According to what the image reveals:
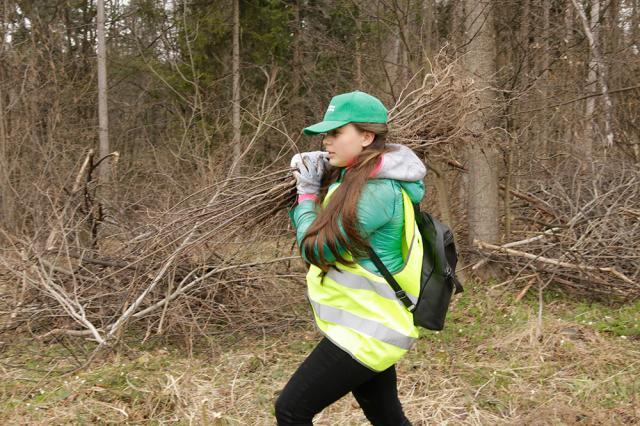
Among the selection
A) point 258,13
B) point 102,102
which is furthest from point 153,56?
point 102,102

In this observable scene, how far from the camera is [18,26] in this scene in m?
11.5

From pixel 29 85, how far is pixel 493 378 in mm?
9609

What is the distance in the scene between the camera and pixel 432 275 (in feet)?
7.72

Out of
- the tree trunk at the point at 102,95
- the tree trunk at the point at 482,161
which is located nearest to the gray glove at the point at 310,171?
the tree trunk at the point at 482,161

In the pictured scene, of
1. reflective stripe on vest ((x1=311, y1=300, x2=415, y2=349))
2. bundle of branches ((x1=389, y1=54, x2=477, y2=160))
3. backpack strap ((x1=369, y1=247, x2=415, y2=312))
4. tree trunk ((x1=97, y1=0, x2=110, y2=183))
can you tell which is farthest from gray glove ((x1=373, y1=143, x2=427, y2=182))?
tree trunk ((x1=97, y1=0, x2=110, y2=183))

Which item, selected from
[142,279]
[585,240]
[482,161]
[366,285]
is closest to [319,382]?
[366,285]

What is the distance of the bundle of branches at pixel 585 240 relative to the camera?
590 centimetres

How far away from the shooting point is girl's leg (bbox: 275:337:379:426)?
7.29ft

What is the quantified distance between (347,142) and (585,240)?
4.51 m

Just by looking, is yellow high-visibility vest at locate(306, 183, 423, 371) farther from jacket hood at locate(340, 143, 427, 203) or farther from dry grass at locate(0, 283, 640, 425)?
dry grass at locate(0, 283, 640, 425)

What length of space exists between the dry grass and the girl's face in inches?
80.9

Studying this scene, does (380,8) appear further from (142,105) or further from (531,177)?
(142,105)

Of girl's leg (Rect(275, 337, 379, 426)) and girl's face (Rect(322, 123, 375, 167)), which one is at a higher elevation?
girl's face (Rect(322, 123, 375, 167))

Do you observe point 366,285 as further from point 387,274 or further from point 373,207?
point 373,207
